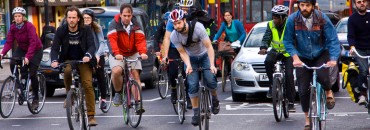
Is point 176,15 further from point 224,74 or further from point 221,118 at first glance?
point 224,74

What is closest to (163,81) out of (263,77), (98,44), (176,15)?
(263,77)

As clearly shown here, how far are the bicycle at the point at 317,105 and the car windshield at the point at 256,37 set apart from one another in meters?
7.57

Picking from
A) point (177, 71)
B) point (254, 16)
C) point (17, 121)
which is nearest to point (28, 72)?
point (17, 121)

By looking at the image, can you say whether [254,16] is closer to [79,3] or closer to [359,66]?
[79,3]

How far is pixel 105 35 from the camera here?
21719mm

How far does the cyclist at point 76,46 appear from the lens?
13859mm

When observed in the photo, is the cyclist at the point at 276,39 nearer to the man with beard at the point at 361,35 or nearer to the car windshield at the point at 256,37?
the man with beard at the point at 361,35

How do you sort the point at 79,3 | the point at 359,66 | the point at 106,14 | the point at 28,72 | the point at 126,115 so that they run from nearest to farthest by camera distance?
1. the point at 359,66
2. the point at 126,115
3. the point at 28,72
4. the point at 106,14
5. the point at 79,3

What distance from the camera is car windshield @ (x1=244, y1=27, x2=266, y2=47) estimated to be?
19.6 meters

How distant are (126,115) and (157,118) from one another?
1.23m

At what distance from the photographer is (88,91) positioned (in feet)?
45.5

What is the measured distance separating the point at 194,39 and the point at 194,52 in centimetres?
22


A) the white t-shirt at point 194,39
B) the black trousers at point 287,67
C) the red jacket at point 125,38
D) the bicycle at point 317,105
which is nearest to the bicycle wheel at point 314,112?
the bicycle at point 317,105

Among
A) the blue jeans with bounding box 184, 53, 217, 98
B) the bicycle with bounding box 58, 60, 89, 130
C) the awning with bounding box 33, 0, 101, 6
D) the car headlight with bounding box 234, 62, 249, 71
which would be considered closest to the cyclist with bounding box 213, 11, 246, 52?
the car headlight with bounding box 234, 62, 249, 71
